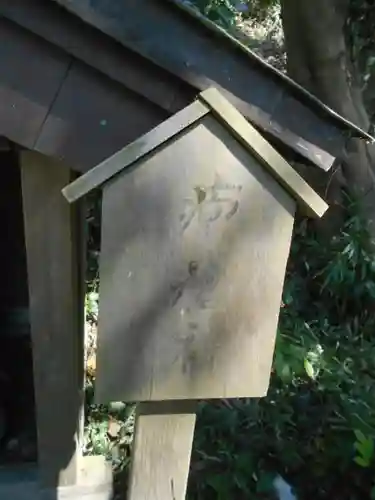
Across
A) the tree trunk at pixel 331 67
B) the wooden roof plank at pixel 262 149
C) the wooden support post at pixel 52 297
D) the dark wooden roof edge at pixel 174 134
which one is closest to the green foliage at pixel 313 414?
the tree trunk at pixel 331 67

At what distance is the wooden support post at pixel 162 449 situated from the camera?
4.08ft

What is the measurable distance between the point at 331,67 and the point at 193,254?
230 centimetres

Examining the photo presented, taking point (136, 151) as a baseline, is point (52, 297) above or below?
below

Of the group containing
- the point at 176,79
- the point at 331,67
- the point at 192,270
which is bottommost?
the point at 192,270

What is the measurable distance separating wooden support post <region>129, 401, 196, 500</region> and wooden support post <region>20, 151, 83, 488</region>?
393mm

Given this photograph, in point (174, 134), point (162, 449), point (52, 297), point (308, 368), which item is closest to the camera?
point (174, 134)

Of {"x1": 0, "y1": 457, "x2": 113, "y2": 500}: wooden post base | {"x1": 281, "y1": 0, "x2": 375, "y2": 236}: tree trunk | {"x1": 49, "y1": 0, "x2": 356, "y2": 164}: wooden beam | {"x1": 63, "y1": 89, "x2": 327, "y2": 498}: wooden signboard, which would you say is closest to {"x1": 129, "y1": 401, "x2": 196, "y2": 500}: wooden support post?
{"x1": 63, "y1": 89, "x2": 327, "y2": 498}: wooden signboard

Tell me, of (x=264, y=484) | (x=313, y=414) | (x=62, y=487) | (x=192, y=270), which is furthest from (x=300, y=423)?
(x=192, y=270)

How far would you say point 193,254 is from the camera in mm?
1070

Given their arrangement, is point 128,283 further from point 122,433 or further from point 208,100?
point 122,433

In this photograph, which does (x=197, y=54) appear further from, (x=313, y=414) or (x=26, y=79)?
(x=313, y=414)

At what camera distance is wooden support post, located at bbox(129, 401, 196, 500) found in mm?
1243

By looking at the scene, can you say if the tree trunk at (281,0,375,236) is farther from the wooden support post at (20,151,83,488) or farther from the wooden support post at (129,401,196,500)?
the wooden support post at (129,401,196,500)

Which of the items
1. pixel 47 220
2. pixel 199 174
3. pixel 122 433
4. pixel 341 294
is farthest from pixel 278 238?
pixel 341 294
